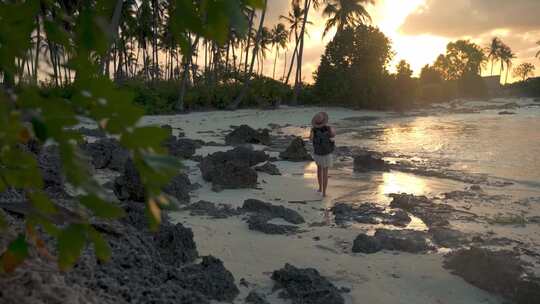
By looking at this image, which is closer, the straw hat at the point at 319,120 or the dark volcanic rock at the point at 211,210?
the dark volcanic rock at the point at 211,210

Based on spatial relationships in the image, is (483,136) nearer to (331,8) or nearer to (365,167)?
(365,167)

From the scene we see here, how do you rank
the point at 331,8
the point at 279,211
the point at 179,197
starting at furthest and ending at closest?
the point at 331,8
the point at 179,197
the point at 279,211

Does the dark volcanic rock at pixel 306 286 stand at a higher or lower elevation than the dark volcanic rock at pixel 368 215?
higher

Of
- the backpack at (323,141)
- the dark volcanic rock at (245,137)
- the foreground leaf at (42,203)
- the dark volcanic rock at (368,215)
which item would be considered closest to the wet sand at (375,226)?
the dark volcanic rock at (368,215)

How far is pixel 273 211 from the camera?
19.3ft

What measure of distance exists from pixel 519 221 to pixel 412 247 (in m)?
Answer: 2.07

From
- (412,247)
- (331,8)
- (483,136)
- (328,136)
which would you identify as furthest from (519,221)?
(331,8)

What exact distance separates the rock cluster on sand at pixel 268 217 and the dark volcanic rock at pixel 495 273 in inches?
63.9

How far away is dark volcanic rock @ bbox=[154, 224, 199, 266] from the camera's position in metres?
3.97

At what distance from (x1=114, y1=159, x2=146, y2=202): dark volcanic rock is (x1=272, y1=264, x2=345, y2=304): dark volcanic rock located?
230 centimetres

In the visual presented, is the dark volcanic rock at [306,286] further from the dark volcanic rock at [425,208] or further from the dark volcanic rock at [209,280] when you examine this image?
the dark volcanic rock at [425,208]

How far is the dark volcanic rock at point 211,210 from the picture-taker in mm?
5802

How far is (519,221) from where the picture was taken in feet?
20.4

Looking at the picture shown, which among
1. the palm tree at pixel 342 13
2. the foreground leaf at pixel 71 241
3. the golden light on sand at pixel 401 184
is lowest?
the golden light on sand at pixel 401 184
